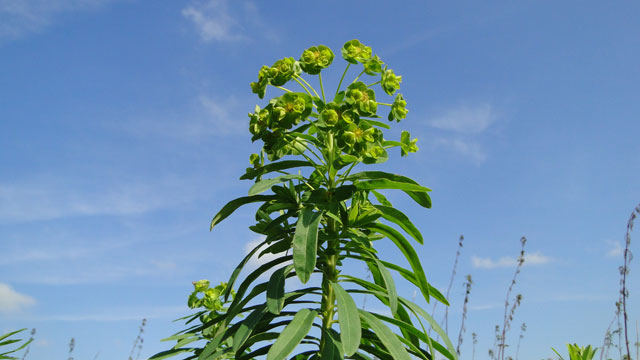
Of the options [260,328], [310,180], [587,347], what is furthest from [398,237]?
[587,347]

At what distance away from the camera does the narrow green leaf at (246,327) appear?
1605 mm

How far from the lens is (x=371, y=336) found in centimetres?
186

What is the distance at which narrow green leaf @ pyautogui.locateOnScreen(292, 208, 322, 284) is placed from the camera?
1.58 meters

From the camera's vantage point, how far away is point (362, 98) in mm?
1819

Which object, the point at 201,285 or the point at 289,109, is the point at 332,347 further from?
the point at 201,285

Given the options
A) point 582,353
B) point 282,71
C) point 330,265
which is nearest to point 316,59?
point 282,71

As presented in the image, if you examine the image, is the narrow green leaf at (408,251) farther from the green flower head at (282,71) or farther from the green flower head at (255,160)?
the green flower head at (282,71)

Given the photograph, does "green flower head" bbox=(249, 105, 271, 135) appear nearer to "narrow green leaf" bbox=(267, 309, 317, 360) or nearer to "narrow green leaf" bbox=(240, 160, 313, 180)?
"narrow green leaf" bbox=(240, 160, 313, 180)

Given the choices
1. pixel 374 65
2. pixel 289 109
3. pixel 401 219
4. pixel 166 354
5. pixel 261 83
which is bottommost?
pixel 166 354

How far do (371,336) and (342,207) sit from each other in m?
0.51

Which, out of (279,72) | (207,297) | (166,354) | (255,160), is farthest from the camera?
(207,297)

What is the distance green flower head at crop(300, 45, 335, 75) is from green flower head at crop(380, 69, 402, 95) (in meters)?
0.23

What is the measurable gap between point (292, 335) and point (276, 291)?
183 millimetres

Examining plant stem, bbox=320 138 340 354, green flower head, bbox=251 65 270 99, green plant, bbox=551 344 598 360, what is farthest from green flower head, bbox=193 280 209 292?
green plant, bbox=551 344 598 360
